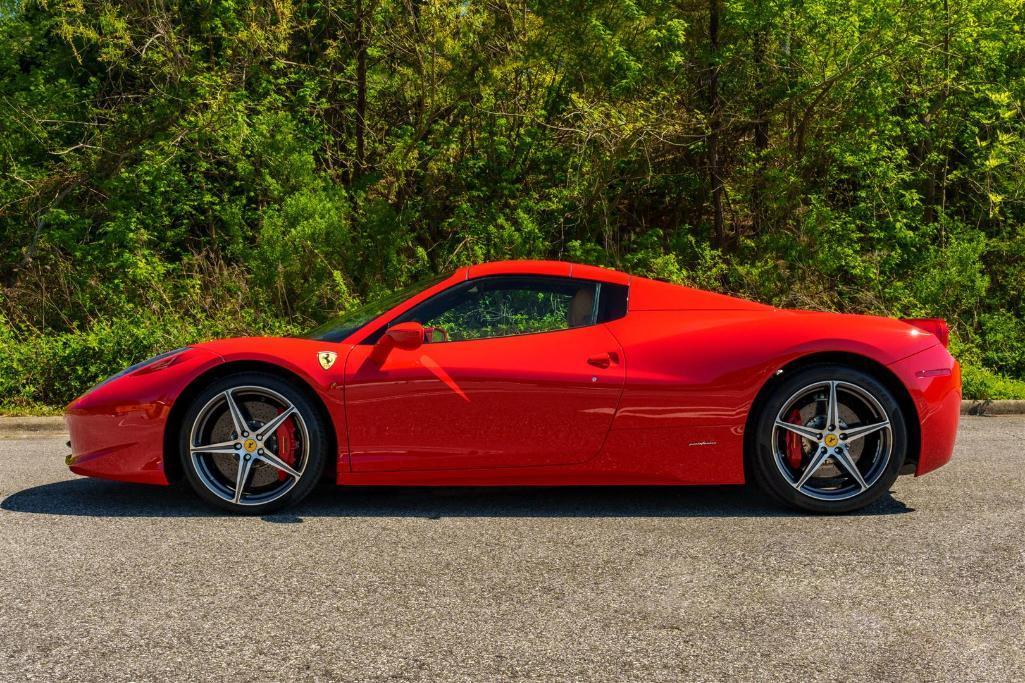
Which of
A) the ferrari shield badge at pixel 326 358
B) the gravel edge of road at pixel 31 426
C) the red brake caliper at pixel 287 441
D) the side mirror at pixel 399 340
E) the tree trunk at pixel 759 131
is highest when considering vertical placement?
the tree trunk at pixel 759 131

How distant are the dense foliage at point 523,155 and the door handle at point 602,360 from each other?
8.14 meters


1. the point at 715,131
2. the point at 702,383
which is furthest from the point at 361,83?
the point at 702,383

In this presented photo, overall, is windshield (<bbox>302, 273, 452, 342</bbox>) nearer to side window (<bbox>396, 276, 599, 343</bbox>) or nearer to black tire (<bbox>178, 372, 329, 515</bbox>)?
side window (<bbox>396, 276, 599, 343</bbox>)

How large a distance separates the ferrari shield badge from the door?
9 centimetres

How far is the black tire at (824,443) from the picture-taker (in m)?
5.15

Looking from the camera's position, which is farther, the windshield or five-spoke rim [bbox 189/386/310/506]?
the windshield

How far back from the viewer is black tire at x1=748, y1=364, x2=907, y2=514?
5152 mm

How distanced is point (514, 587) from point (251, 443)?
5.88ft

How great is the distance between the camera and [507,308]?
532cm

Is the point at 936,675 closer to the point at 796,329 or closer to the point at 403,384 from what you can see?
the point at 796,329

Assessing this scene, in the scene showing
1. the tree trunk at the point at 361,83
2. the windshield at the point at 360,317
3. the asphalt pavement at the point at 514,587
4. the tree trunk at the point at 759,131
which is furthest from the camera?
the tree trunk at the point at 361,83

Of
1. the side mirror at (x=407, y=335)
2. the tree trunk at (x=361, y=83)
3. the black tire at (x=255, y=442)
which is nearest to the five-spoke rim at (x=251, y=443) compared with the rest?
the black tire at (x=255, y=442)

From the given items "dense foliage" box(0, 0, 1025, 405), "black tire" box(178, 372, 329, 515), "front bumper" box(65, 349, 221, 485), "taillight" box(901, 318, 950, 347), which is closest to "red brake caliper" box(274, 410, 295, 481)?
"black tire" box(178, 372, 329, 515)

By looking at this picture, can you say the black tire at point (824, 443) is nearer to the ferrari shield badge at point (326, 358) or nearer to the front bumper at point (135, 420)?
the ferrari shield badge at point (326, 358)
